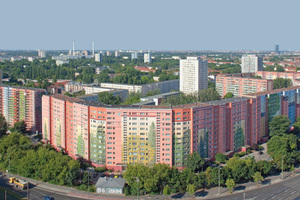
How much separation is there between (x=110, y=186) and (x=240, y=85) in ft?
92.7

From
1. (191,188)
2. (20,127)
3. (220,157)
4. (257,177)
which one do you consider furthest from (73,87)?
(191,188)

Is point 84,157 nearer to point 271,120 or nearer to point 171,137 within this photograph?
point 171,137

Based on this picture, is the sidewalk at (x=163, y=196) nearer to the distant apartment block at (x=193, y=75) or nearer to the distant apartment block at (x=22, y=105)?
the distant apartment block at (x=22, y=105)

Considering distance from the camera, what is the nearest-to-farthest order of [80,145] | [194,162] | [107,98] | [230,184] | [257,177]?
1. [230,184]
2. [257,177]
3. [194,162]
4. [80,145]
5. [107,98]

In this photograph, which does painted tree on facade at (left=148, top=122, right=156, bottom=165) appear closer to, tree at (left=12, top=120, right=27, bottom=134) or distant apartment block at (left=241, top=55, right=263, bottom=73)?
tree at (left=12, top=120, right=27, bottom=134)

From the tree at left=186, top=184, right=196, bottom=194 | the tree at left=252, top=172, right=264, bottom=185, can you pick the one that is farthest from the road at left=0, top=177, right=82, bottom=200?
the tree at left=252, top=172, right=264, bottom=185

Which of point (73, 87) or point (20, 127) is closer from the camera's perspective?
point (20, 127)

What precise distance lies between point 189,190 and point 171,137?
385cm

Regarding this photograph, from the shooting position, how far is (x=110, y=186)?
1847 cm

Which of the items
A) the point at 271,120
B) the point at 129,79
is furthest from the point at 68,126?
the point at 129,79

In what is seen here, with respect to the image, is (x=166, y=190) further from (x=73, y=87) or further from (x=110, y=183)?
(x=73, y=87)

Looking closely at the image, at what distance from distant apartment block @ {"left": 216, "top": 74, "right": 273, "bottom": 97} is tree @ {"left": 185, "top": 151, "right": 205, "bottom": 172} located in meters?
22.4

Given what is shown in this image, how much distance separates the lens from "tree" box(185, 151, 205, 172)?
20562mm

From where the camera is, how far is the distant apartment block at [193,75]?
44.8 metres
